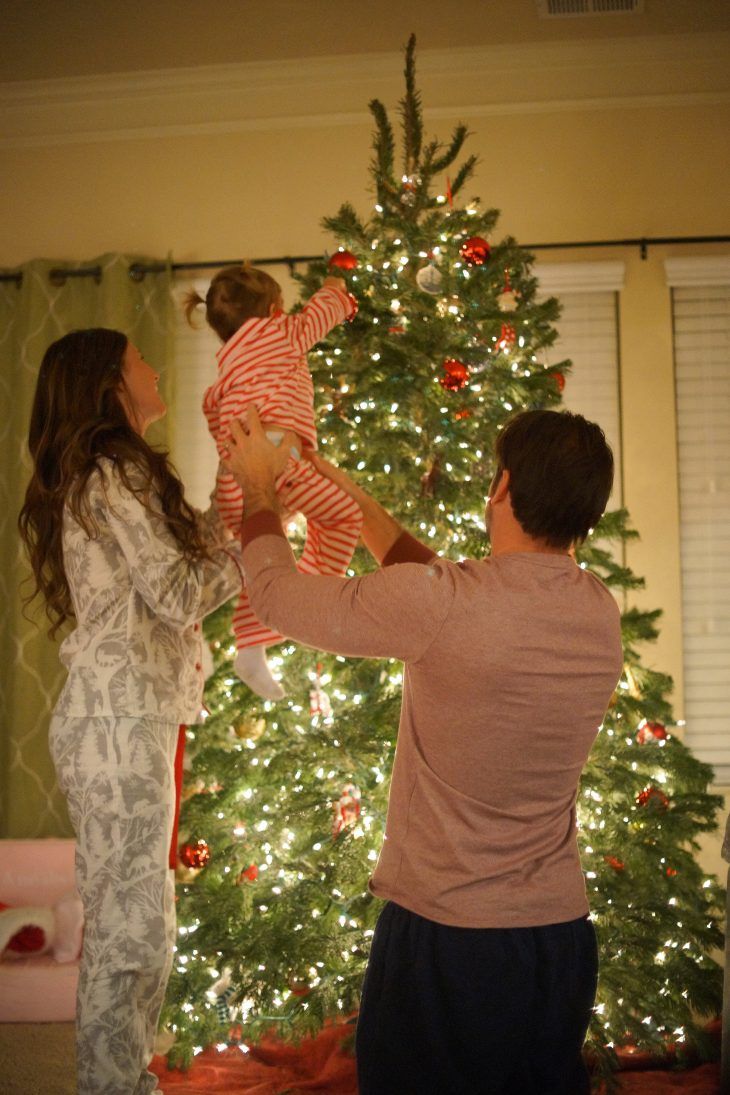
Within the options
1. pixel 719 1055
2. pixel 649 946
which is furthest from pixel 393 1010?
pixel 719 1055

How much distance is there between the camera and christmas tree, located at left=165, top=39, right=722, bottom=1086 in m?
2.46

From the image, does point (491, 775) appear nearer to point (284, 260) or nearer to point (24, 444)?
point (284, 260)

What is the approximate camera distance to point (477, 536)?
8.19 feet

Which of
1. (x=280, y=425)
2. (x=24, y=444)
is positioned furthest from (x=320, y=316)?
(x=24, y=444)

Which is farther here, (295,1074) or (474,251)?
(295,1074)

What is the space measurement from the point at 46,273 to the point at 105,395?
2788 mm

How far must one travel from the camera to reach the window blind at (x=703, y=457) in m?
4.28

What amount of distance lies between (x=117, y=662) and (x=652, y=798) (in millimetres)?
1421

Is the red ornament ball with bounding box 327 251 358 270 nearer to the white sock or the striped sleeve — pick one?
the striped sleeve

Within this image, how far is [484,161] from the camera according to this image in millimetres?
4332

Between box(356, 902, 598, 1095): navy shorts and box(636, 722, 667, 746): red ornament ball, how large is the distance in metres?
1.30

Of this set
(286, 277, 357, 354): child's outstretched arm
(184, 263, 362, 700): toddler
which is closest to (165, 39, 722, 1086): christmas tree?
(286, 277, 357, 354): child's outstretched arm

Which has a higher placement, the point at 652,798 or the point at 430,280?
the point at 430,280

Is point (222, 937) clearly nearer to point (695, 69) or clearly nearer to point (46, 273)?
point (46, 273)
